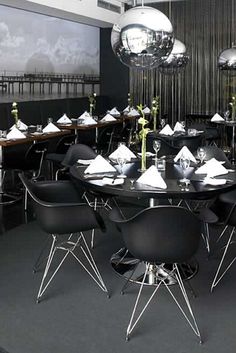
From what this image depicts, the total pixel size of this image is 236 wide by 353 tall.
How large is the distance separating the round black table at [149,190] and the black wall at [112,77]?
6.37 metres

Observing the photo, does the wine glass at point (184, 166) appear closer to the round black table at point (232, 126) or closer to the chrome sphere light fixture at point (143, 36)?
the chrome sphere light fixture at point (143, 36)

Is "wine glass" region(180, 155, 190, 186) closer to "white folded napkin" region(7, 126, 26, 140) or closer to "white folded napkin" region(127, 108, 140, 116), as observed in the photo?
"white folded napkin" region(7, 126, 26, 140)

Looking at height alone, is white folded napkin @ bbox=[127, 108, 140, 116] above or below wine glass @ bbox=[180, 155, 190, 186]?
above

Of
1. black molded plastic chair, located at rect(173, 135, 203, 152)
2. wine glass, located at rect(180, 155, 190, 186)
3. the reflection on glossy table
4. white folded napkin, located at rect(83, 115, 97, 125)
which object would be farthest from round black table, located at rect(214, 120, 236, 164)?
wine glass, located at rect(180, 155, 190, 186)

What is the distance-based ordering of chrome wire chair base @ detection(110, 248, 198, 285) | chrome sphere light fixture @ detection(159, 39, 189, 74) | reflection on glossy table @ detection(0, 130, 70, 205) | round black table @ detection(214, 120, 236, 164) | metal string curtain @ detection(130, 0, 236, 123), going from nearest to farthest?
chrome wire chair base @ detection(110, 248, 198, 285), chrome sphere light fixture @ detection(159, 39, 189, 74), reflection on glossy table @ detection(0, 130, 70, 205), round black table @ detection(214, 120, 236, 164), metal string curtain @ detection(130, 0, 236, 123)

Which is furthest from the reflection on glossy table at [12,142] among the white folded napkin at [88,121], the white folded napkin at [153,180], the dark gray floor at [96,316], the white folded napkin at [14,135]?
the white folded napkin at [153,180]

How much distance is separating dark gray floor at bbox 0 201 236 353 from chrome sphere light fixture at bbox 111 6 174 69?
148 centimetres

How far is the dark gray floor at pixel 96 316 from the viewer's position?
238 centimetres

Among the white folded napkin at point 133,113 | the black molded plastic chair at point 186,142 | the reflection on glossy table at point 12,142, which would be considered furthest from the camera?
the white folded napkin at point 133,113

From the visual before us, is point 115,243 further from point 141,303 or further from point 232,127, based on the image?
point 232,127

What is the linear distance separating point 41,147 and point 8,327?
2.73 metres

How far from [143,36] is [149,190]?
2.96 ft

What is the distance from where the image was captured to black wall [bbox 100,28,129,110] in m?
9.87

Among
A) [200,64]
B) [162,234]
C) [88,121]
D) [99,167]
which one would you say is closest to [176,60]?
[99,167]
